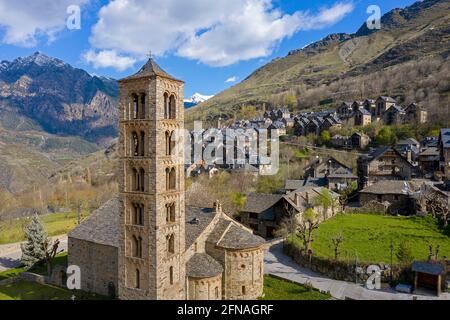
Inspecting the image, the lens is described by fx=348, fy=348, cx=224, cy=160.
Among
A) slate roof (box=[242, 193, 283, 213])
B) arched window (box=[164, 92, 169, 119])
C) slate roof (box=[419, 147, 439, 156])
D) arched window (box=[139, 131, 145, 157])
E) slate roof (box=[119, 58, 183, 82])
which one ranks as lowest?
slate roof (box=[242, 193, 283, 213])

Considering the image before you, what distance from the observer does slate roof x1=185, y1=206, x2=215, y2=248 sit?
31.6 meters

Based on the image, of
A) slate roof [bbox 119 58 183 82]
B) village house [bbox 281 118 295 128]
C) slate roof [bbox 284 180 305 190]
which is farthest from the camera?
village house [bbox 281 118 295 128]

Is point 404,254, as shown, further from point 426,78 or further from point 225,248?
point 426,78

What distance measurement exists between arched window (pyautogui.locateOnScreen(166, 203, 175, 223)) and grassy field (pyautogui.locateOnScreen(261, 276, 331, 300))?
39.5 feet

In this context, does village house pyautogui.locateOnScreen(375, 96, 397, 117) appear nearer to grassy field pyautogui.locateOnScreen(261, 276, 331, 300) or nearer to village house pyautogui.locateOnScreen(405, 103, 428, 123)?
village house pyautogui.locateOnScreen(405, 103, 428, 123)

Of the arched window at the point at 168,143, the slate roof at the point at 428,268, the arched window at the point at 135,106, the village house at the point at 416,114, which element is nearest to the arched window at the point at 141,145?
the arched window at the point at 135,106

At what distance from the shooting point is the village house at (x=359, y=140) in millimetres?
92625

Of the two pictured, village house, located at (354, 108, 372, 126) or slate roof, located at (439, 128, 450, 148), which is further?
village house, located at (354, 108, 372, 126)

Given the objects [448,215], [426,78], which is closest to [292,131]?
[426,78]

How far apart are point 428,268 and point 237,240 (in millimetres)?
17136

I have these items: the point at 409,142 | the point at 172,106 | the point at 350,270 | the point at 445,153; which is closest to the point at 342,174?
the point at 445,153

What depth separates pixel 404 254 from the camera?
34188 mm

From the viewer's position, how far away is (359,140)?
9262 centimetres

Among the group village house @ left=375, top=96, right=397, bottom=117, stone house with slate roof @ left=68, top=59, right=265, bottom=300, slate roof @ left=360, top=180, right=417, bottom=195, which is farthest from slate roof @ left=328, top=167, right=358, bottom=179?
stone house with slate roof @ left=68, top=59, right=265, bottom=300
